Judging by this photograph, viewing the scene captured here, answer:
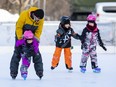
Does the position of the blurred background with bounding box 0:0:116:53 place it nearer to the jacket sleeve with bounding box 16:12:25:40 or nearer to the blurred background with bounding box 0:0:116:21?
the blurred background with bounding box 0:0:116:21

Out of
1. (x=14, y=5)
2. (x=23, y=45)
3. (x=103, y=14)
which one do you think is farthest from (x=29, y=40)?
(x=14, y=5)

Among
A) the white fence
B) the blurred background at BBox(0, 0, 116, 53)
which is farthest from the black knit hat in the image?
the white fence

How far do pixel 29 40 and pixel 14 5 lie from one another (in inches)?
1484

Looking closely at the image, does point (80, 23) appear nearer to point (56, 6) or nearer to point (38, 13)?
point (38, 13)

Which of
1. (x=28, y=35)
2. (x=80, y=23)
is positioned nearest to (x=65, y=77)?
(x=28, y=35)

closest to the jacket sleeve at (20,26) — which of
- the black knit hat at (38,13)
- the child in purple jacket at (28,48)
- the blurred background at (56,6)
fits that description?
the child in purple jacket at (28,48)

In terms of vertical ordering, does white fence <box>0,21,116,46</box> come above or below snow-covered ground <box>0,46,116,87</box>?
below

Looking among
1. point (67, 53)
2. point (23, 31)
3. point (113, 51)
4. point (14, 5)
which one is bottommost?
point (14, 5)

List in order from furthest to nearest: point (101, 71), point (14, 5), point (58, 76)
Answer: point (14, 5) → point (101, 71) → point (58, 76)

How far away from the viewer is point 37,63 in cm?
903

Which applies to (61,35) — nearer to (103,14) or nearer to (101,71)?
(101,71)

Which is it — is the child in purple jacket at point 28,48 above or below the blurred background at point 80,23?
above

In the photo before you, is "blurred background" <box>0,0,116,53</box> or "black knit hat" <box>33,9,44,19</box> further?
"blurred background" <box>0,0,116,53</box>

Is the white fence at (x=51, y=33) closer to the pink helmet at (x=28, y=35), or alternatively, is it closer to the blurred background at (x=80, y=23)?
the blurred background at (x=80, y=23)
